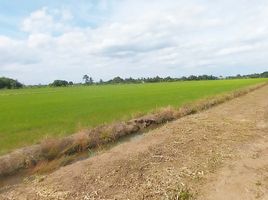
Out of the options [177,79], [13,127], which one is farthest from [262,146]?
[177,79]

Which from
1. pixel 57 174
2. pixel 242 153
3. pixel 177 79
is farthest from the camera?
pixel 177 79

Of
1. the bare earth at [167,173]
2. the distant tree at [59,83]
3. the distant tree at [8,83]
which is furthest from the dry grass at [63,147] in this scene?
the distant tree at [59,83]

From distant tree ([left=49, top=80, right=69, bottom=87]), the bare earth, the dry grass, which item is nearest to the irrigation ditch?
the dry grass

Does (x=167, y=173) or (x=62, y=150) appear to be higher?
(x=167, y=173)

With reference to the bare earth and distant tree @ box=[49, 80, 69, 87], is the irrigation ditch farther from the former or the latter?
distant tree @ box=[49, 80, 69, 87]

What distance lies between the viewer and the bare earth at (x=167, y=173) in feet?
21.8

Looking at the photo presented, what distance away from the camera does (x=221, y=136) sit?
38.5 feet

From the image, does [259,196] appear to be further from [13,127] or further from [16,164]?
[13,127]

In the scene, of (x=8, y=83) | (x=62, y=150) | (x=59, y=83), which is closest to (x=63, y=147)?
(x=62, y=150)

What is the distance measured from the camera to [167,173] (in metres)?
7.66

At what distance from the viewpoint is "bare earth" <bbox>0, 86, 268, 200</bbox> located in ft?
21.8

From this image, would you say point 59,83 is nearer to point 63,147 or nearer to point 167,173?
point 63,147

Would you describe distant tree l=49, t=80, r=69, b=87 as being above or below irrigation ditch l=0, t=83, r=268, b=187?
below

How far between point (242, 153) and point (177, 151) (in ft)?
5.81
